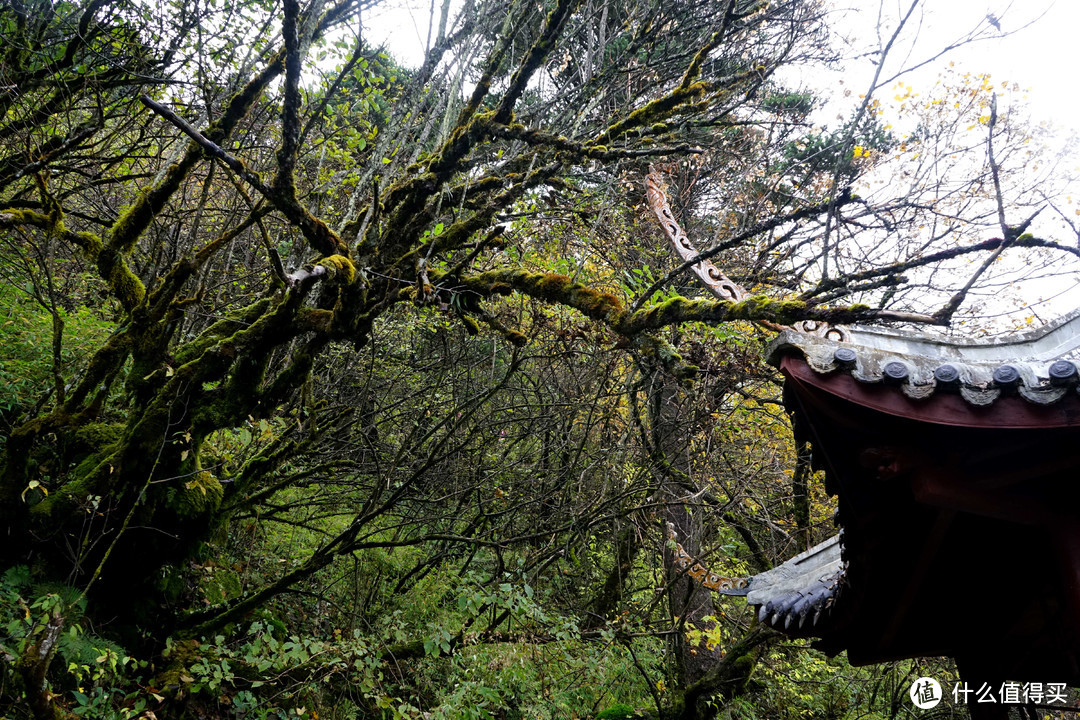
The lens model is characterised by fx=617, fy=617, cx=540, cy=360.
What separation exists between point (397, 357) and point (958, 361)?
6406 mm

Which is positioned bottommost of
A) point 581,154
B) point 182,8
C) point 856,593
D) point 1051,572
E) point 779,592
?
point 779,592

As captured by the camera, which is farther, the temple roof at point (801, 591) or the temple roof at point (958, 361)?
the temple roof at point (801, 591)

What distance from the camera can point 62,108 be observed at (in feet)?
15.8

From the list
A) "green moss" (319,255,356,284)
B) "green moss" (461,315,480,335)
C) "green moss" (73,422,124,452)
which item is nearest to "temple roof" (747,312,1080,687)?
"green moss" (461,315,480,335)

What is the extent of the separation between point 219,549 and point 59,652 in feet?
7.29

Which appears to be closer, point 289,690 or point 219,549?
point 289,690

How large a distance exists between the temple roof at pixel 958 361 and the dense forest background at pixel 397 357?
0.20 meters

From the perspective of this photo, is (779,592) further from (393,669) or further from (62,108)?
(62,108)

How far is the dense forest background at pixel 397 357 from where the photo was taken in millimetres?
3947

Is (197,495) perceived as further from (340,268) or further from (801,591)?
(801,591)

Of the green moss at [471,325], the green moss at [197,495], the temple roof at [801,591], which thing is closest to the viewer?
the temple roof at [801,591]

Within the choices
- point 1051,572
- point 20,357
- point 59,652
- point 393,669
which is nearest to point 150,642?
point 59,652

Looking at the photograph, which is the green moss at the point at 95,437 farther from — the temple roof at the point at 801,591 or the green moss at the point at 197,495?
the temple roof at the point at 801,591

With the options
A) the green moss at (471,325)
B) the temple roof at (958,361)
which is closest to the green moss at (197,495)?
the green moss at (471,325)
